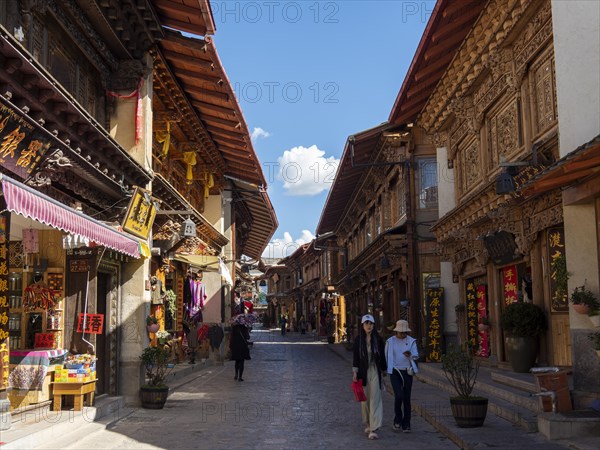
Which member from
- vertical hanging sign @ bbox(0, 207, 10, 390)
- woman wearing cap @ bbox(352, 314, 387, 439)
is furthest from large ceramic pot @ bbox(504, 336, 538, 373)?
vertical hanging sign @ bbox(0, 207, 10, 390)

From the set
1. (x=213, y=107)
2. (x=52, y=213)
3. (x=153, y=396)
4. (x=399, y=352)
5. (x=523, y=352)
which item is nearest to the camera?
(x=52, y=213)

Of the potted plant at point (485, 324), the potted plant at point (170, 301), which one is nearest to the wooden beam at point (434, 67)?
the potted plant at point (485, 324)

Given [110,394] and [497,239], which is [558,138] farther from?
[110,394]

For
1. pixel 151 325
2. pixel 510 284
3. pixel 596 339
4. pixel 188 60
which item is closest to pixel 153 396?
pixel 151 325

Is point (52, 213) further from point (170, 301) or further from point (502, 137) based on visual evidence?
point (170, 301)

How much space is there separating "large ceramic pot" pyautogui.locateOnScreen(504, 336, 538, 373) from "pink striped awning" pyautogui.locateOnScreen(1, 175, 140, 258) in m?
6.77

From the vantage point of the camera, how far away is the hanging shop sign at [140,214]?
11461mm

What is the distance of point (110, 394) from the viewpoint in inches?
470

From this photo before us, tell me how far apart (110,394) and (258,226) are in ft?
81.2

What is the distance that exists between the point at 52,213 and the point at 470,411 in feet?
19.1

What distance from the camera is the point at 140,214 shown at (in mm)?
11984

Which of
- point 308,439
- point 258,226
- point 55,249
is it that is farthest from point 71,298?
point 258,226

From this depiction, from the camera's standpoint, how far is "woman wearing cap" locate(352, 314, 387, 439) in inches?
365

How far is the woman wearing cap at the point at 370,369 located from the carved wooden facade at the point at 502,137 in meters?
3.36
